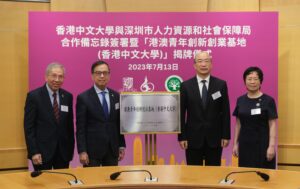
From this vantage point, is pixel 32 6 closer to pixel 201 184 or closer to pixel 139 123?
pixel 139 123

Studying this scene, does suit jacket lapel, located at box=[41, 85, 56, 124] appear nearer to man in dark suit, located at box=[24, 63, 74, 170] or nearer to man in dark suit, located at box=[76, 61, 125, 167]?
man in dark suit, located at box=[24, 63, 74, 170]

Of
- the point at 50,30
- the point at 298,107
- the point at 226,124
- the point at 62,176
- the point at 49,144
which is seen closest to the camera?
the point at 62,176

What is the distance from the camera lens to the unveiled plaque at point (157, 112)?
399cm

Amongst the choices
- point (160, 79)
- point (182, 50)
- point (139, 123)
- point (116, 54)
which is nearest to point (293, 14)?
point (182, 50)

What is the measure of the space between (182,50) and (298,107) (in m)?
1.54

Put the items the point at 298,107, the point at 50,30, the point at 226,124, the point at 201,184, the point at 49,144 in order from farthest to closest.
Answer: the point at 298,107
the point at 50,30
the point at 226,124
the point at 49,144
the point at 201,184

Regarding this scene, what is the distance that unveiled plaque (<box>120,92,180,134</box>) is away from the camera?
3.99 metres

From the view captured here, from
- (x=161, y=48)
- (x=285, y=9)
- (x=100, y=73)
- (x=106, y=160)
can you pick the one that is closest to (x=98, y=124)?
(x=106, y=160)

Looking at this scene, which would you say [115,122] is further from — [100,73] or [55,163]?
[55,163]

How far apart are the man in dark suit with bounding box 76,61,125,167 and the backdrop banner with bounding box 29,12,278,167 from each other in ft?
3.35

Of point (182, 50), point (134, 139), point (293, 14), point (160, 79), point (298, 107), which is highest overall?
point (293, 14)

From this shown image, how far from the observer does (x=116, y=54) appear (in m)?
4.88

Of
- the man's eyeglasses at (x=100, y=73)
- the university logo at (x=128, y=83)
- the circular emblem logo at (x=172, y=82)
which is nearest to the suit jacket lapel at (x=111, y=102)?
the man's eyeglasses at (x=100, y=73)

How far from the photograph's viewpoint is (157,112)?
4.01 metres
